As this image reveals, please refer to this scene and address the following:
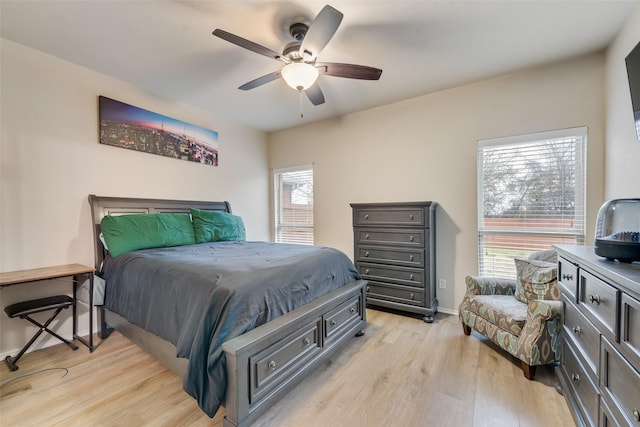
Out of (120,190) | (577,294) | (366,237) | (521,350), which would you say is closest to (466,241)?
(366,237)

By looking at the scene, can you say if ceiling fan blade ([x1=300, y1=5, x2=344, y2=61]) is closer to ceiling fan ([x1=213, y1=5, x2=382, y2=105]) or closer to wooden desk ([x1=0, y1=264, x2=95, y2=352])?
ceiling fan ([x1=213, y1=5, x2=382, y2=105])

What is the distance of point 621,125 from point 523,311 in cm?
163

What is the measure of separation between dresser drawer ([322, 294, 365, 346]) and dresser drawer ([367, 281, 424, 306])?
2.11 ft

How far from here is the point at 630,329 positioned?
0.98 meters

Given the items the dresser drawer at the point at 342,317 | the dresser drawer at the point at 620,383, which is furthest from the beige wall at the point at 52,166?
the dresser drawer at the point at 620,383

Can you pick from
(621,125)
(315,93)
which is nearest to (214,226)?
(315,93)

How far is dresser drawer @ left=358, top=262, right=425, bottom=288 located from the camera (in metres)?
2.97

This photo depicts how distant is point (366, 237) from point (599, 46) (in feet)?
8.94

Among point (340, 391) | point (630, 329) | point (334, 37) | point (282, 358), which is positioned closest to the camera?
point (630, 329)

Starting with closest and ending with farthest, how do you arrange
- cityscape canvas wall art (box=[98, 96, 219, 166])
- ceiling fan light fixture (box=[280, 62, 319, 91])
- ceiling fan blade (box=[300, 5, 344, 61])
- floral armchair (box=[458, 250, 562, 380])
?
ceiling fan blade (box=[300, 5, 344, 61]) < floral armchair (box=[458, 250, 562, 380]) < ceiling fan light fixture (box=[280, 62, 319, 91]) < cityscape canvas wall art (box=[98, 96, 219, 166])

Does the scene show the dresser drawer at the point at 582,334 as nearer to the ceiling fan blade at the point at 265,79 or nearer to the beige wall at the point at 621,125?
the beige wall at the point at 621,125

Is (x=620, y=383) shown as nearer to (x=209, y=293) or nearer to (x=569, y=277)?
(x=569, y=277)

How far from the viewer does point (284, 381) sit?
171 cm

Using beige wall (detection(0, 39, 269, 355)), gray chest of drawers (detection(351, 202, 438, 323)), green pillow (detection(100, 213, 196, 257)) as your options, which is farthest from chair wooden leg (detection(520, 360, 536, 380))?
beige wall (detection(0, 39, 269, 355))
